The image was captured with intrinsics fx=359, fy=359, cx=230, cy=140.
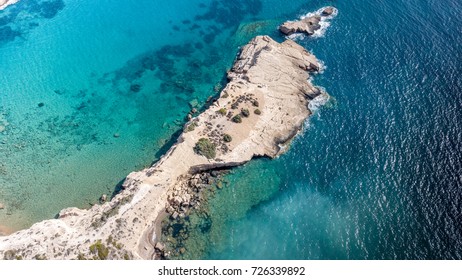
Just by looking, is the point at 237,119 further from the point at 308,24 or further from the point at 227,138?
the point at 308,24

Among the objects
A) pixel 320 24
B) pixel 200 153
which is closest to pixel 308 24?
pixel 320 24

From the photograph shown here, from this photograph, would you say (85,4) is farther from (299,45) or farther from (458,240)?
(458,240)

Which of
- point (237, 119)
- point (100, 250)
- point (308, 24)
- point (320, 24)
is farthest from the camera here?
point (320, 24)

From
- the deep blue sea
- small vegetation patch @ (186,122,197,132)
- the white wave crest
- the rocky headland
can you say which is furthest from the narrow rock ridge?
the rocky headland

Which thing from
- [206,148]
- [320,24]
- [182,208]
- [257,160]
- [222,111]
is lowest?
[182,208]

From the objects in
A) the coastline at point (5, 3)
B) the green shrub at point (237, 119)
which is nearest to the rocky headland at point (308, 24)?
the green shrub at point (237, 119)

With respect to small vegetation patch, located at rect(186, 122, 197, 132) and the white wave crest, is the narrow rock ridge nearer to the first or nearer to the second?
small vegetation patch, located at rect(186, 122, 197, 132)
